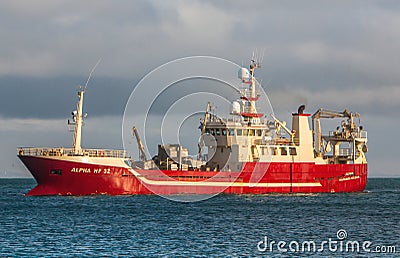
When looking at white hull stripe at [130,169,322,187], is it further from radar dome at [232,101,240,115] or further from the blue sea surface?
radar dome at [232,101,240,115]

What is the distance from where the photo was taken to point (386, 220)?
57.2 m

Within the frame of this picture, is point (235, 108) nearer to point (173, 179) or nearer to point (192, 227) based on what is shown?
point (173, 179)

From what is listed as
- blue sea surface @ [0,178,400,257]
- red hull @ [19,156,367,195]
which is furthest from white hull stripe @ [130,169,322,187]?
blue sea surface @ [0,178,400,257]

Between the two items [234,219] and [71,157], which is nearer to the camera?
[234,219]

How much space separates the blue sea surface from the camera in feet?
132

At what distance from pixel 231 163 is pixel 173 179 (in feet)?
25.0

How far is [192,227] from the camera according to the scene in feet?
165

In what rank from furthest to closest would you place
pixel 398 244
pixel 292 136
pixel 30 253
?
pixel 292 136 → pixel 398 244 → pixel 30 253

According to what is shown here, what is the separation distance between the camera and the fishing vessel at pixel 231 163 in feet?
226

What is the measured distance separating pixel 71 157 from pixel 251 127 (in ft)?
64.9

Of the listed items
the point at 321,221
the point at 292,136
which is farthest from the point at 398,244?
the point at 292,136

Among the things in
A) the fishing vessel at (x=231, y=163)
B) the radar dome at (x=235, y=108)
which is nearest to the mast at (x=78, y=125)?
the fishing vessel at (x=231, y=163)

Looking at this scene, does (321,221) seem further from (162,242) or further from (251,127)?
(251,127)

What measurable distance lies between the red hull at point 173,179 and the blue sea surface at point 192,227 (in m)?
1.06
